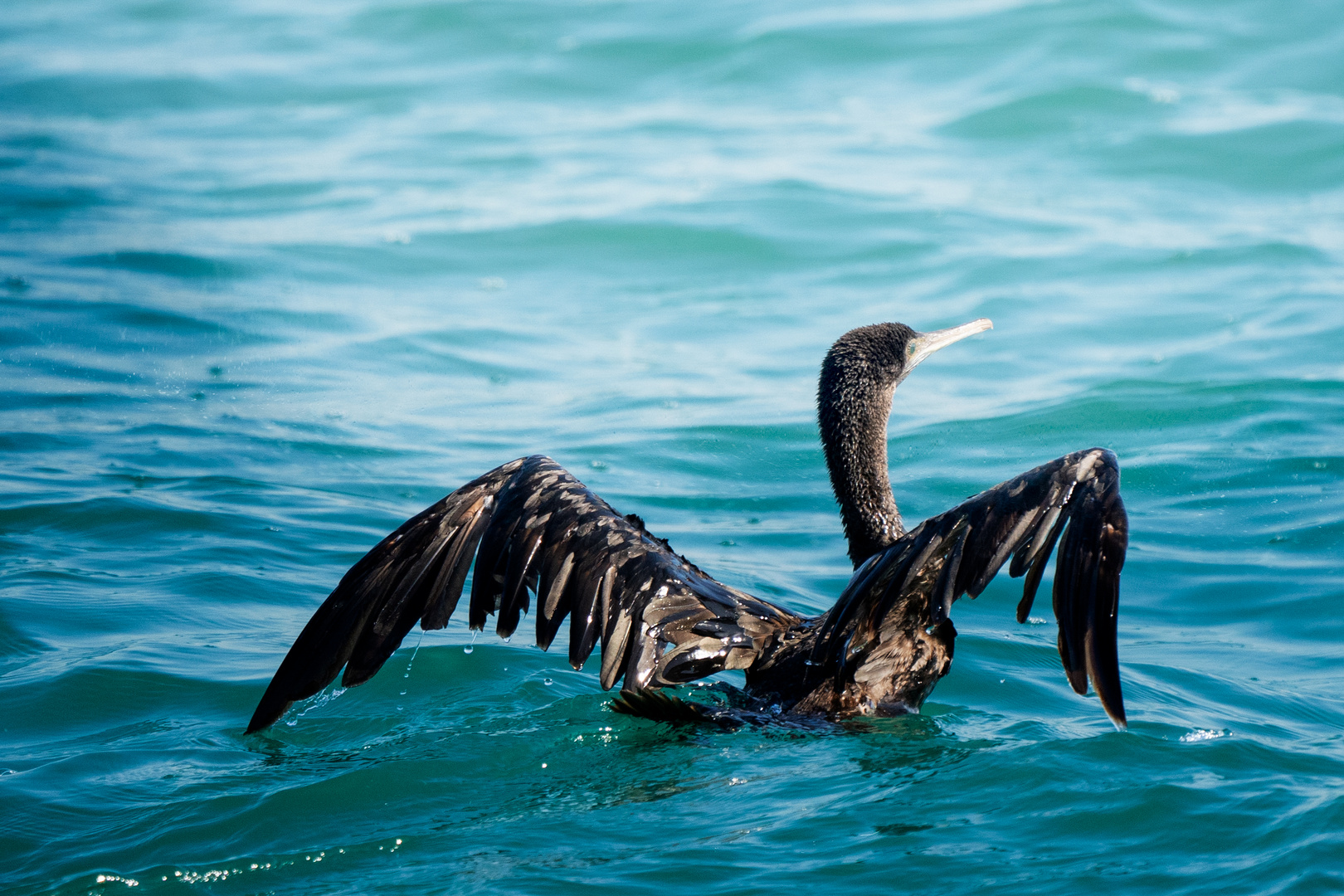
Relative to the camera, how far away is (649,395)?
31.6ft

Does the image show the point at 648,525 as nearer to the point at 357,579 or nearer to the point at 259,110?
the point at 357,579

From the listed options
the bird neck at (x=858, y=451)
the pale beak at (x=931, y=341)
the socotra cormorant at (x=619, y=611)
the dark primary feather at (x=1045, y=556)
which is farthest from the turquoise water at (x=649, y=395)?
the pale beak at (x=931, y=341)

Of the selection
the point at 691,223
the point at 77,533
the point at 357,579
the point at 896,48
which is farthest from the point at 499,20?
the point at 357,579

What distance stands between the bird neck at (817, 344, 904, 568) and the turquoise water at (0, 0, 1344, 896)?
715 mm

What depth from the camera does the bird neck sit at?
555cm

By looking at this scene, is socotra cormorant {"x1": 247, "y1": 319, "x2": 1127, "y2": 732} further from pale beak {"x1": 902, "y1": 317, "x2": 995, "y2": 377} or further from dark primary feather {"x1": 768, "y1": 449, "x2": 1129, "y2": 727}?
pale beak {"x1": 902, "y1": 317, "x2": 995, "y2": 377}

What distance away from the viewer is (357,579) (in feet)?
17.0

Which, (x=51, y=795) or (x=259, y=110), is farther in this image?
(x=259, y=110)

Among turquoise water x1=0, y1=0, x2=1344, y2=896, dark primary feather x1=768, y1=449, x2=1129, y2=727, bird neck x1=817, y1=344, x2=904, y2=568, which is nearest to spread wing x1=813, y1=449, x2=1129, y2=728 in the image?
dark primary feather x1=768, y1=449, x2=1129, y2=727

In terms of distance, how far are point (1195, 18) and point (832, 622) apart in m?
14.9

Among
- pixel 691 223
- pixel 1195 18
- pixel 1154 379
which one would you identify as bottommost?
pixel 1154 379

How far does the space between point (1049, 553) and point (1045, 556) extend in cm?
10

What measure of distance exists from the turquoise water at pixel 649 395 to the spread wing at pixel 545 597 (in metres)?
0.26

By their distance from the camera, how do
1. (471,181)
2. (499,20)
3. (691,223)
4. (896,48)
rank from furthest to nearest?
(499,20) → (896,48) → (471,181) → (691,223)
